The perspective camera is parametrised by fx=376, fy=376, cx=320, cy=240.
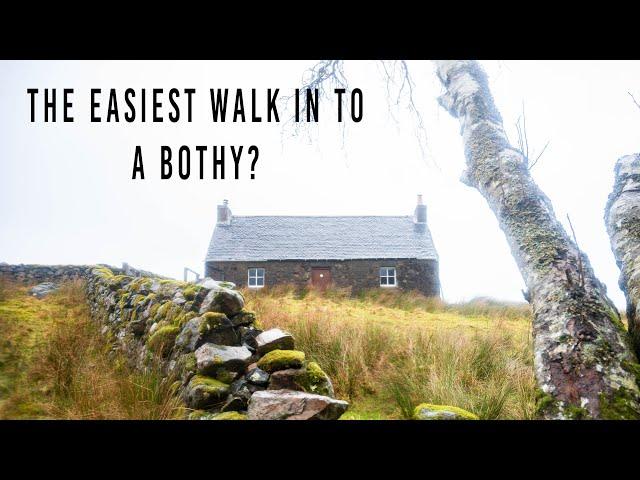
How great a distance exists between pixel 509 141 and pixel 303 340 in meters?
2.72

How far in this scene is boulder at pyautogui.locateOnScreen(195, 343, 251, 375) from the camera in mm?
2523

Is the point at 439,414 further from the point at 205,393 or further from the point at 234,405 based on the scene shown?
the point at 205,393

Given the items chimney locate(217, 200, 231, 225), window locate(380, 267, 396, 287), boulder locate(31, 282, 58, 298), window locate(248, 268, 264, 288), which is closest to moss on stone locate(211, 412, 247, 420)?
boulder locate(31, 282, 58, 298)

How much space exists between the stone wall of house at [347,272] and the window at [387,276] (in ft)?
0.63

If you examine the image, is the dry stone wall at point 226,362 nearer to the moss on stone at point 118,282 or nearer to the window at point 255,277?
the moss on stone at point 118,282

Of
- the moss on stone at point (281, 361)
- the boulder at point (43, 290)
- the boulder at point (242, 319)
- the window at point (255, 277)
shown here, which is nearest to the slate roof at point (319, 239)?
the window at point (255, 277)

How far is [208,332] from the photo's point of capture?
2.84m

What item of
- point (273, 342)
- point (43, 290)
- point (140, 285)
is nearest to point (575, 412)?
point (273, 342)

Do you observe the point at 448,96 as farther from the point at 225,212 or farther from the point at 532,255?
the point at 225,212

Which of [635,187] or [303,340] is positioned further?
[303,340]

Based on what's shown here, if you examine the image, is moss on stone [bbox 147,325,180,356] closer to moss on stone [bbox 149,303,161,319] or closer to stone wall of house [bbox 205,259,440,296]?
moss on stone [bbox 149,303,161,319]

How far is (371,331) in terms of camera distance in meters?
4.22

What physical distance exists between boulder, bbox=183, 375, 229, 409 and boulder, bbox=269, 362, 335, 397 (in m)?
0.31
